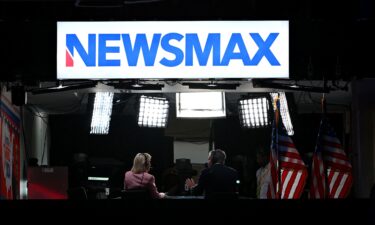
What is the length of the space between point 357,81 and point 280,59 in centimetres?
134

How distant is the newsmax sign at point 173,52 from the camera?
9594 millimetres

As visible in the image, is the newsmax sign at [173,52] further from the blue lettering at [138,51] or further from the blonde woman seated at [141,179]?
the blonde woman seated at [141,179]

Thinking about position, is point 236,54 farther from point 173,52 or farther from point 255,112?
point 255,112

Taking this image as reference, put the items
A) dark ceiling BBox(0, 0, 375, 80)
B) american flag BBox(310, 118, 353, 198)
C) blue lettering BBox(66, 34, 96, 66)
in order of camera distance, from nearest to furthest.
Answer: blue lettering BBox(66, 34, 96, 66), dark ceiling BBox(0, 0, 375, 80), american flag BBox(310, 118, 353, 198)

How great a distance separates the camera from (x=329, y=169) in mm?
10281

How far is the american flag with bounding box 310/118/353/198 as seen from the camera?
33.3ft

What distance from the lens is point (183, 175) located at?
1526 cm

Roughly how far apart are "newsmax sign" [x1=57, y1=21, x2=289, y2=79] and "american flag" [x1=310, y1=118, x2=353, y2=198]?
1342mm

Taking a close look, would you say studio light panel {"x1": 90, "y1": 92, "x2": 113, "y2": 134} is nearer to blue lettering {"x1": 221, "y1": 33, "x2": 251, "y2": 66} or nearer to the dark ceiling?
the dark ceiling

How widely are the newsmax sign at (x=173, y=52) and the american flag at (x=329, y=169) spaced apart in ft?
4.40

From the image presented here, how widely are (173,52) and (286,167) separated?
2.38 metres

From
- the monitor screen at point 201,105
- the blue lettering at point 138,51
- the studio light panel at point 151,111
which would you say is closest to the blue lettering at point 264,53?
the blue lettering at point 138,51

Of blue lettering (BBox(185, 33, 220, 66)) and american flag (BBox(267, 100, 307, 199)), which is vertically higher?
blue lettering (BBox(185, 33, 220, 66))

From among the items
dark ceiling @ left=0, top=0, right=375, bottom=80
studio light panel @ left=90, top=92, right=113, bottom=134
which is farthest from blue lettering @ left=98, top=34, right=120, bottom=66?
studio light panel @ left=90, top=92, right=113, bottom=134
